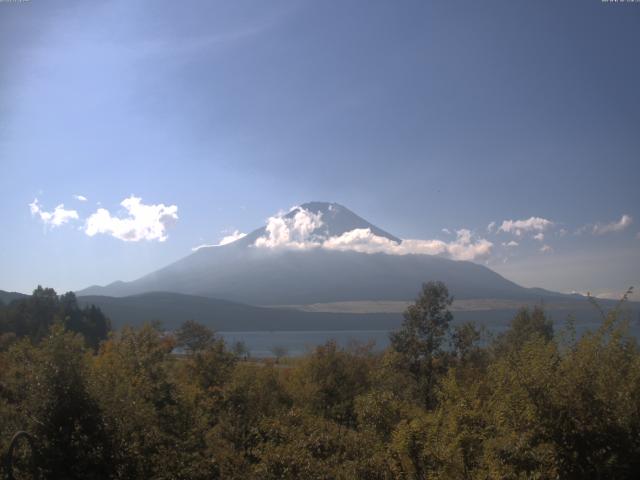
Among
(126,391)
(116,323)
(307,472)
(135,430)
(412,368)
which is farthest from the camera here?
(116,323)

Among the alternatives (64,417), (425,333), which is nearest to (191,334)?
(425,333)

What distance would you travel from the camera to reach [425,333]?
28.6m

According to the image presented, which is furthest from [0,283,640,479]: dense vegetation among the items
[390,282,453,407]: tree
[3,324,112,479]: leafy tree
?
[390,282,453,407]: tree

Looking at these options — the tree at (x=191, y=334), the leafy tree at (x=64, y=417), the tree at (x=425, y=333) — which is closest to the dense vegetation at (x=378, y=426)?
the leafy tree at (x=64, y=417)

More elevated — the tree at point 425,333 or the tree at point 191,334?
the tree at point 425,333

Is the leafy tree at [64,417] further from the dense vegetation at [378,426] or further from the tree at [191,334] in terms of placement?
the tree at [191,334]

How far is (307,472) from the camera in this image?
1024 cm

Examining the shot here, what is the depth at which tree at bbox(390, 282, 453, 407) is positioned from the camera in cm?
2805

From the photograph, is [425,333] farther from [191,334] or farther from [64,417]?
[191,334]


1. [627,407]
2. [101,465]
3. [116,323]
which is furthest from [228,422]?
[116,323]

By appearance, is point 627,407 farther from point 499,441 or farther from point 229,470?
point 229,470

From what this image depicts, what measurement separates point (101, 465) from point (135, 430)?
1172 millimetres

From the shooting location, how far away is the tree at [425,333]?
28.0 meters

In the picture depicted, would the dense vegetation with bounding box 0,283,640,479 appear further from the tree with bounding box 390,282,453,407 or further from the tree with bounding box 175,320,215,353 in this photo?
the tree with bounding box 175,320,215,353
